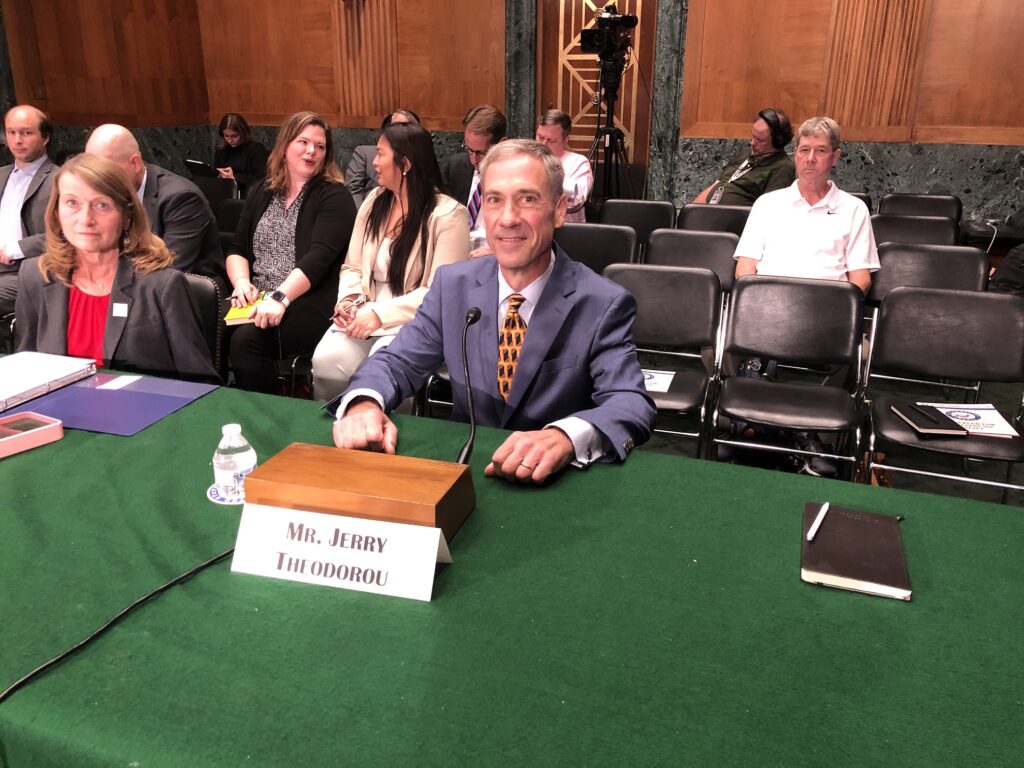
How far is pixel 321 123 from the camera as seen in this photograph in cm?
365

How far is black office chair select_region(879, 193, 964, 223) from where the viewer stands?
5.12 meters

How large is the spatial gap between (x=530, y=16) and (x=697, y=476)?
6541 mm

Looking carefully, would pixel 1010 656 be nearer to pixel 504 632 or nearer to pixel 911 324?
pixel 504 632

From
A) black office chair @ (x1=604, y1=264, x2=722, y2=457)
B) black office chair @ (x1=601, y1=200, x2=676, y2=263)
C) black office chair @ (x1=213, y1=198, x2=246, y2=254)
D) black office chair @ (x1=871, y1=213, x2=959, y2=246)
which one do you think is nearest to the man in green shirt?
black office chair @ (x1=601, y1=200, x2=676, y2=263)

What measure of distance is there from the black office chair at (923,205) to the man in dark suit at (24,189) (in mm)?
5171

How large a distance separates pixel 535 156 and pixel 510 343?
45 cm

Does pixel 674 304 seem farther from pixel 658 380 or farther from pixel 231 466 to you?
pixel 231 466

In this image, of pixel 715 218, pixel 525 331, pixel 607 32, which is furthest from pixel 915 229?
pixel 525 331

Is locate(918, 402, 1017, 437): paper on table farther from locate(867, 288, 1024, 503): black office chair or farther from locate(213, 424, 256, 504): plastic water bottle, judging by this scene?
locate(213, 424, 256, 504): plastic water bottle

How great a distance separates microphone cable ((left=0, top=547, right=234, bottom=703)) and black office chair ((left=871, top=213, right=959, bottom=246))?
4453 millimetres

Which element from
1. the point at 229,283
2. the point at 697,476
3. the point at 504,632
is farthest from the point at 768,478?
the point at 229,283

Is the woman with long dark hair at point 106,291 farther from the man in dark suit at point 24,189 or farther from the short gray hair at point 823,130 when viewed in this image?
the short gray hair at point 823,130

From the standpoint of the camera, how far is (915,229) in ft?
15.3

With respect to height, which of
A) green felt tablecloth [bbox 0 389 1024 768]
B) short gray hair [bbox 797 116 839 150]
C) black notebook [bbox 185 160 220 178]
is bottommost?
green felt tablecloth [bbox 0 389 1024 768]
